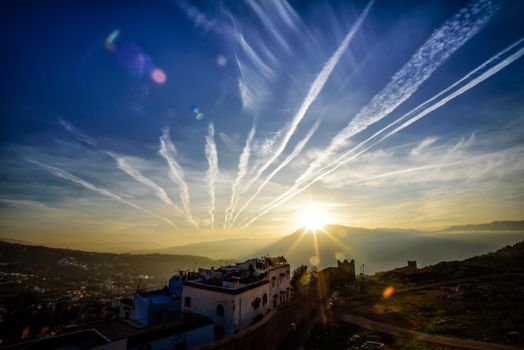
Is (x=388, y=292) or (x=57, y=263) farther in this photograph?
(x=57, y=263)

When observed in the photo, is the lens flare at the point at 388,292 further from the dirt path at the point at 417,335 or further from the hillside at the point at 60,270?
the hillside at the point at 60,270

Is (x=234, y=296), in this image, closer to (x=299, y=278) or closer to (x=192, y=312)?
(x=192, y=312)

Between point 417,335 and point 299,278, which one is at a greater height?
point 299,278

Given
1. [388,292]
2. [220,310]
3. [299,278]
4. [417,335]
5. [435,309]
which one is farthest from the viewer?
[299,278]

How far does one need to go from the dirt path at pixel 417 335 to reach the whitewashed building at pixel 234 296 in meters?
10.2

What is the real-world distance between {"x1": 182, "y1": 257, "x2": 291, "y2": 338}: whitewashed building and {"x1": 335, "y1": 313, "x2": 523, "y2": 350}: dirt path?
10.2m

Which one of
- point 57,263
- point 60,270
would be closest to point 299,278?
point 60,270

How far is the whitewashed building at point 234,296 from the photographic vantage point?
2938 cm

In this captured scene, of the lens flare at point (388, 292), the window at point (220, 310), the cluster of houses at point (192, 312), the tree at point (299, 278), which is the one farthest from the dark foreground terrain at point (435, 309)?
the window at point (220, 310)

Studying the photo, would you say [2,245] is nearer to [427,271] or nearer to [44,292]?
[44,292]

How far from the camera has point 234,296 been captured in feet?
96.0

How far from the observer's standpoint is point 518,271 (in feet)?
150

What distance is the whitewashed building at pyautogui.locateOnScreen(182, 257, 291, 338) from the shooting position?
29383 mm

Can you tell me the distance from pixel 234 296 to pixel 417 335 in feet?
58.8
